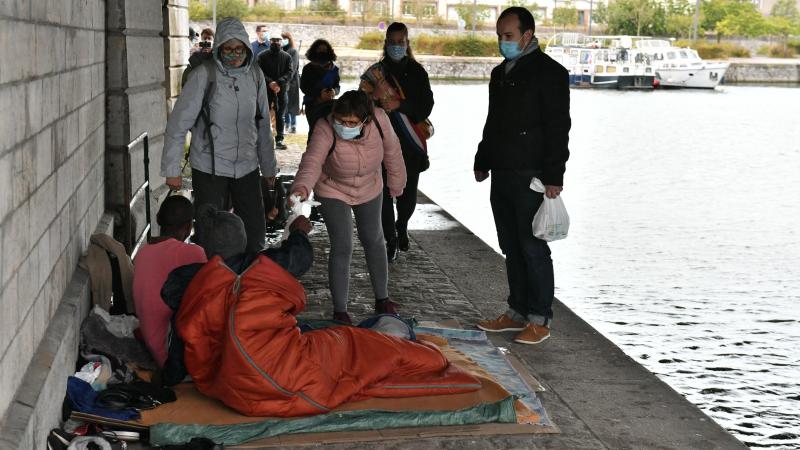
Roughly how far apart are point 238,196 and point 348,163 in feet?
3.27

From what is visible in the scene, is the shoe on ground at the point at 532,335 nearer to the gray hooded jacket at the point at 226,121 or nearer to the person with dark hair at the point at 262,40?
the gray hooded jacket at the point at 226,121

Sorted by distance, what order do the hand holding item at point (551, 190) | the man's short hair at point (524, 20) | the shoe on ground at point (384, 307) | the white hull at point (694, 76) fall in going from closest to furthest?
the hand holding item at point (551, 190), the man's short hair at point (524, 20), the shoe on ground at point (384, 307), the white hull at point (694, 76)

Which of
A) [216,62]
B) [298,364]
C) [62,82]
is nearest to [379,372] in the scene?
[298,364]

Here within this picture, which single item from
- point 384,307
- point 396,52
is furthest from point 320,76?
point 384,307

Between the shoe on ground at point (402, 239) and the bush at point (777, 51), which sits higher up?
the bush at point (777, 51)

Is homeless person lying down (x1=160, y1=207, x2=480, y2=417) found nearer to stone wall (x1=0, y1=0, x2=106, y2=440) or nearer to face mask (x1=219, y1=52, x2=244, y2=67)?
stone wall (x1=0, y1=0, x2=106, y2=440)

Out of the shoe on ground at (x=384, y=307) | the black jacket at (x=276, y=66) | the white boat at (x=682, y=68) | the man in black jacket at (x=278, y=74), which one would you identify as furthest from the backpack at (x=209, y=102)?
the white boat at (x=682, y=68)

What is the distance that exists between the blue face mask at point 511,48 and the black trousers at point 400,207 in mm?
2276

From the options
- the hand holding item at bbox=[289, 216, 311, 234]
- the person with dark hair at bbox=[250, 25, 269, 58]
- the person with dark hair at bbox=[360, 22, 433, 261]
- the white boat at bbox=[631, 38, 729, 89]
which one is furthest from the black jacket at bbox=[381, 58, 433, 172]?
the white boat at bbox=[631, 38, 729, 89]

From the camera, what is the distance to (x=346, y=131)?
662 cm

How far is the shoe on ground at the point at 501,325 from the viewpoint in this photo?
7.15m

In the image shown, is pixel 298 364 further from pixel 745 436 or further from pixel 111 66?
pixel 111 66

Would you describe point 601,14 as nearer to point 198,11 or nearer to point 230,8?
point 230,8

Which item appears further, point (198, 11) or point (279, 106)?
point (198, 11)
